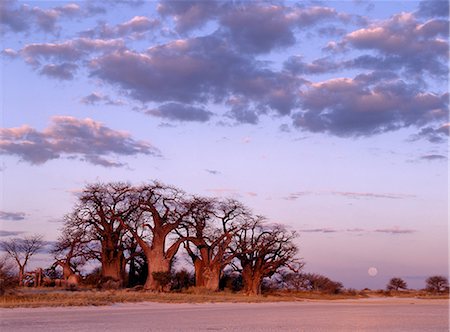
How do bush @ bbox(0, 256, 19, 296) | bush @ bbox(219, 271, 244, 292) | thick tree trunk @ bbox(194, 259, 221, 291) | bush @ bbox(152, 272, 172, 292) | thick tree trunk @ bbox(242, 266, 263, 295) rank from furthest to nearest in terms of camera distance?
bush @ bbox(219, 271, 244, 292), thick tree trunk @ bbox(242, 266, 263, 295), thick tree trunk @ bbox(194, 259, 221, 291), bush @ bbox(152, 272, 172, 292), bush @ bbox(0, 256, 19, 296)

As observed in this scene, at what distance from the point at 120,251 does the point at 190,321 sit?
29.8 meters

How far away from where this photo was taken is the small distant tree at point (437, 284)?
76.9 m

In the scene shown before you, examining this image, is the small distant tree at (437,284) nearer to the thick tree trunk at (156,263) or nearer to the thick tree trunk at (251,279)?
the thick tree trunk at (251,279)

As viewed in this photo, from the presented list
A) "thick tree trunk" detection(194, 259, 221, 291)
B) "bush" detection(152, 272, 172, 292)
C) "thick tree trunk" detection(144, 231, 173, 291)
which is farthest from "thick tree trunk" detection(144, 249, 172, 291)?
"thick tree trunk" detection(194, 259, 221, 291)

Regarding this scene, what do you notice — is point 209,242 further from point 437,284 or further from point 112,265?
point 437,284

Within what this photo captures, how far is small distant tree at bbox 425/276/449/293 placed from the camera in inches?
3029

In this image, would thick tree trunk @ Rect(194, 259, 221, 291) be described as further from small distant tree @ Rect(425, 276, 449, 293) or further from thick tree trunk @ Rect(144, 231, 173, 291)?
small distant tree @ Rect(425, 276, 449, 293)

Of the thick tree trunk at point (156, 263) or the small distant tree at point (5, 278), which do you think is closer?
the small distant tree at point (5, 278)

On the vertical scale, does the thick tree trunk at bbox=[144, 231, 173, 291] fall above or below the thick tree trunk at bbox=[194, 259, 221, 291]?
above

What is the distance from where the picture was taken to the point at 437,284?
77625 mm

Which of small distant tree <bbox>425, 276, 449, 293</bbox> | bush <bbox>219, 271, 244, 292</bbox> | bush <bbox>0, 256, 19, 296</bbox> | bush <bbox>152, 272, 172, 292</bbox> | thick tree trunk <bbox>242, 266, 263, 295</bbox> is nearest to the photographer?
bush <bbox>0, 256, 19, 296</bbox>

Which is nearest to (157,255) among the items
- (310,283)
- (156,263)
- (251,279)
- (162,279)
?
(156,263)

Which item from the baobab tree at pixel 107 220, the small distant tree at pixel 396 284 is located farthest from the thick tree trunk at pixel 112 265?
the small distant tree at pixel 396 284

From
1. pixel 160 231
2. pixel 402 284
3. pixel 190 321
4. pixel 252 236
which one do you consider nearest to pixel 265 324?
pixel 190 321
